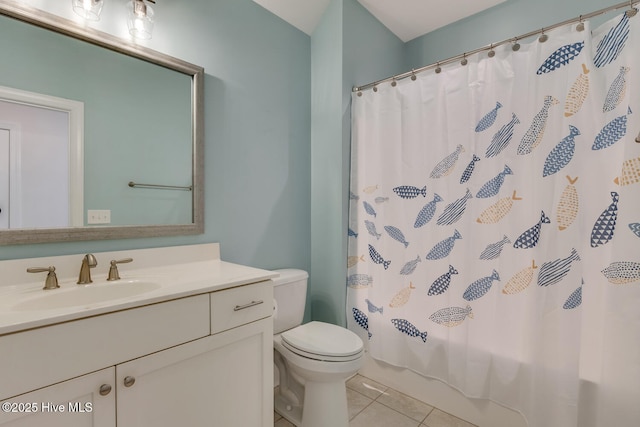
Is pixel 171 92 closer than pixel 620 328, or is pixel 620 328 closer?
pixel 620 328

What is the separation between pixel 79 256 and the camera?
1.18 metres

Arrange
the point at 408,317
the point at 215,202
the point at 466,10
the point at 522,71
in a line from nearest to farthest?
the point at 522,71, the point at 215,202, the point at 408,317, the point at 466,10

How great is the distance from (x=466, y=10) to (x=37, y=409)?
9.27ft

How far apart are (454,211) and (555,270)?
1.67ft

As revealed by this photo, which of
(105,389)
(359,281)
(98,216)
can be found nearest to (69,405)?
(105,389)

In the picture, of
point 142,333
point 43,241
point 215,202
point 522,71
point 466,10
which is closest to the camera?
point 142,333

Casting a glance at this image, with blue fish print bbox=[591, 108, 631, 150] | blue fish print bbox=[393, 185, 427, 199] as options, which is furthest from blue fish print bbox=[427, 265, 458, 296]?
blue fish print bbox=[591, 108, 631, 150]

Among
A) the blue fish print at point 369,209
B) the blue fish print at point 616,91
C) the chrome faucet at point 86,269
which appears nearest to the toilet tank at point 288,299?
the blue fish print at point 369,209

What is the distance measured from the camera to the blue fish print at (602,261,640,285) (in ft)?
3.72

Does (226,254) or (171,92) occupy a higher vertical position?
(171,92)

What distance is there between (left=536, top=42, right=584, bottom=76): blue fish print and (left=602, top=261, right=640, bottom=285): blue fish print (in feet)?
2.85

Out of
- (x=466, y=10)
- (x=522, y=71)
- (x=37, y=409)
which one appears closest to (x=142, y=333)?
(x=37, y=409)

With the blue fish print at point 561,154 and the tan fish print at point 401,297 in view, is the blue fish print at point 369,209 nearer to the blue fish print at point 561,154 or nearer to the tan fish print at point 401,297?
the tan fish print at point 401,297

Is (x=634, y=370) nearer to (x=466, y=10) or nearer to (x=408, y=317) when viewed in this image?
(x=408, y=317)
